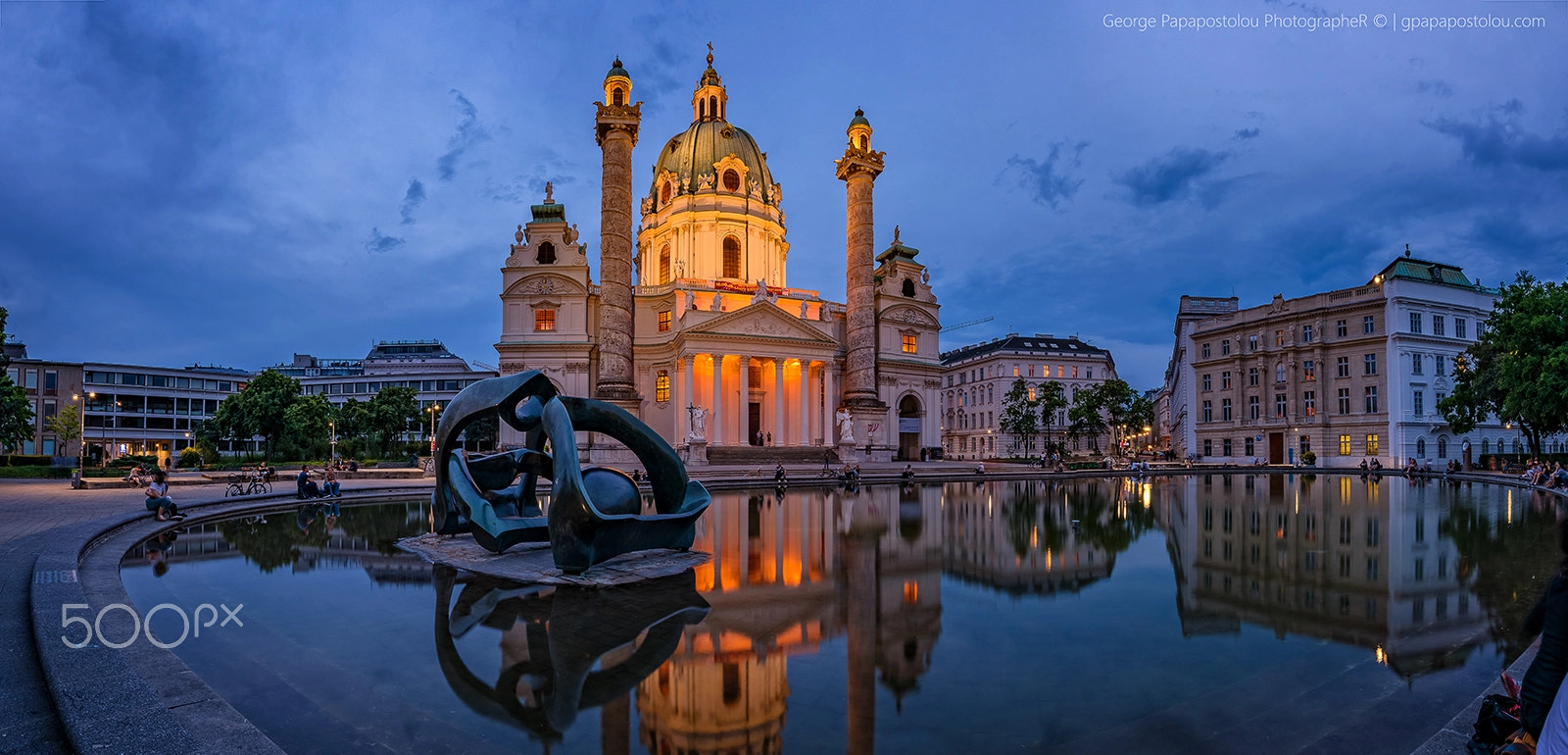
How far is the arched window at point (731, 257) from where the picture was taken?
226 ft

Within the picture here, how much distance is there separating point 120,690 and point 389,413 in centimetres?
6723

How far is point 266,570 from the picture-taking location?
1325 cm

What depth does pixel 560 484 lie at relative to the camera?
12.1m

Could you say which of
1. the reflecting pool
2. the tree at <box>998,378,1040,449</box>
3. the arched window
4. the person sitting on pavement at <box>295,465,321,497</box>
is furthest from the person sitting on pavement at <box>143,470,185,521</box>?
the tree at <box>998,378,1040,449</box>

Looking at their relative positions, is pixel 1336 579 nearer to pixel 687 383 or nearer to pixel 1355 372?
pixel 687 383

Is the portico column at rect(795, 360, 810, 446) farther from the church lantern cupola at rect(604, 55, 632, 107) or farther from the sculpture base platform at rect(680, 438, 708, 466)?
the church lantern cupola at rect(604, 55, 632, 107)

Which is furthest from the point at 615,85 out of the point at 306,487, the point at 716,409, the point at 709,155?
the point at 306,487

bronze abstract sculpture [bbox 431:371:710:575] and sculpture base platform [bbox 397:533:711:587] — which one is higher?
bronze abstract sculpture [bbox 431:371:710:575]

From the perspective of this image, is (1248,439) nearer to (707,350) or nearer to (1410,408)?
(1410,408)

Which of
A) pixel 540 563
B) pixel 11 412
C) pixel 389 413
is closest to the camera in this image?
pixel 540 563

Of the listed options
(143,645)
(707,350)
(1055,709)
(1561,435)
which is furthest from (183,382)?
(1561,435)

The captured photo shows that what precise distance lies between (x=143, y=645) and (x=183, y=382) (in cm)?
11033

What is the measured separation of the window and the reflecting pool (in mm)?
43343

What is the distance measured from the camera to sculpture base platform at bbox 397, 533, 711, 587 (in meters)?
12.1
